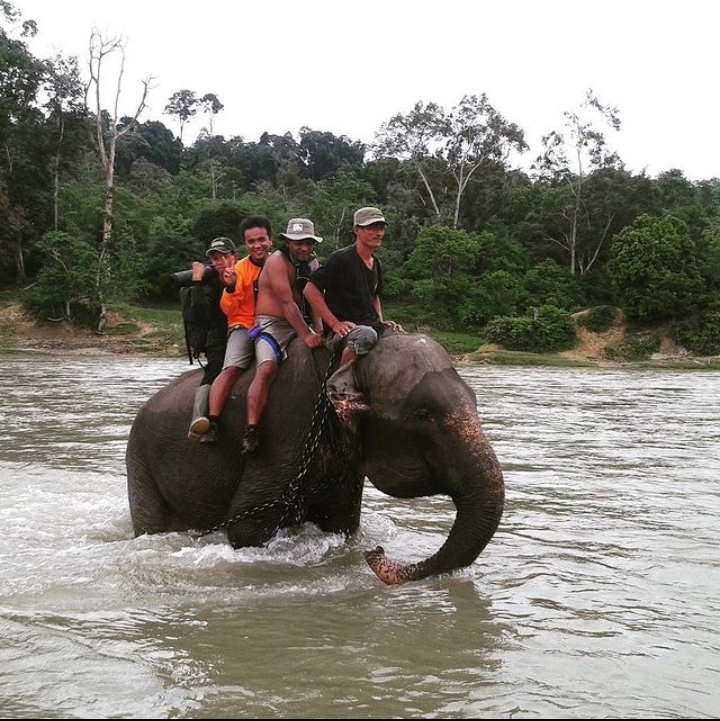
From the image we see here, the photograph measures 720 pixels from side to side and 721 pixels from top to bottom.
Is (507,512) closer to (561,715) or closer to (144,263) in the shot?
(561,715)

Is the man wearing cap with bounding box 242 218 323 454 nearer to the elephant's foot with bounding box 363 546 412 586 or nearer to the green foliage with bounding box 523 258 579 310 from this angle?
the elephant's foot with bounding box 363 546 412 586

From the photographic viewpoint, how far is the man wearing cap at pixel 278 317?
5113 millimetres

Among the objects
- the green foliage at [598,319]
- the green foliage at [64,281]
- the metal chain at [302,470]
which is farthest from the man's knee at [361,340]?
the green foliage at [598,319]

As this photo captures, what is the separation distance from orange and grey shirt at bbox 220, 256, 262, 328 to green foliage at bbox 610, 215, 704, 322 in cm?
3564

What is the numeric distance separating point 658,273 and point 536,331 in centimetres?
599

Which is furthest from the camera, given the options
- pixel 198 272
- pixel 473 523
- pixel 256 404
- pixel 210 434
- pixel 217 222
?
pixel 217 222

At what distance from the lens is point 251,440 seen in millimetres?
5098

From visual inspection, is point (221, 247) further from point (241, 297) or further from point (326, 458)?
point (326, 458)

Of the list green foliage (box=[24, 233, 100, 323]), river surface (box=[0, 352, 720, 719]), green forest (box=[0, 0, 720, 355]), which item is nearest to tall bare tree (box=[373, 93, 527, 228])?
green forest (box=[0, 0, 720, 355])

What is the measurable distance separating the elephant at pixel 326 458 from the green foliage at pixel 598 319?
36.5 m

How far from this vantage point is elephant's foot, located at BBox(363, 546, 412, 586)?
15.7 feet

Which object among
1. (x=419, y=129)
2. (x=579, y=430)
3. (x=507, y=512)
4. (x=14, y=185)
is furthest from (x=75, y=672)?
(x=419, y=129)

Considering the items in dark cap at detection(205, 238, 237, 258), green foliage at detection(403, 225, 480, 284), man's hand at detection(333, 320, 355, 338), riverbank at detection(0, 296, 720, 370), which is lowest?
riverbank at detection(0, 296, 720, 370)

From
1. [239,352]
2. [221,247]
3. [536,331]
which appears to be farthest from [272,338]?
[536,331]
